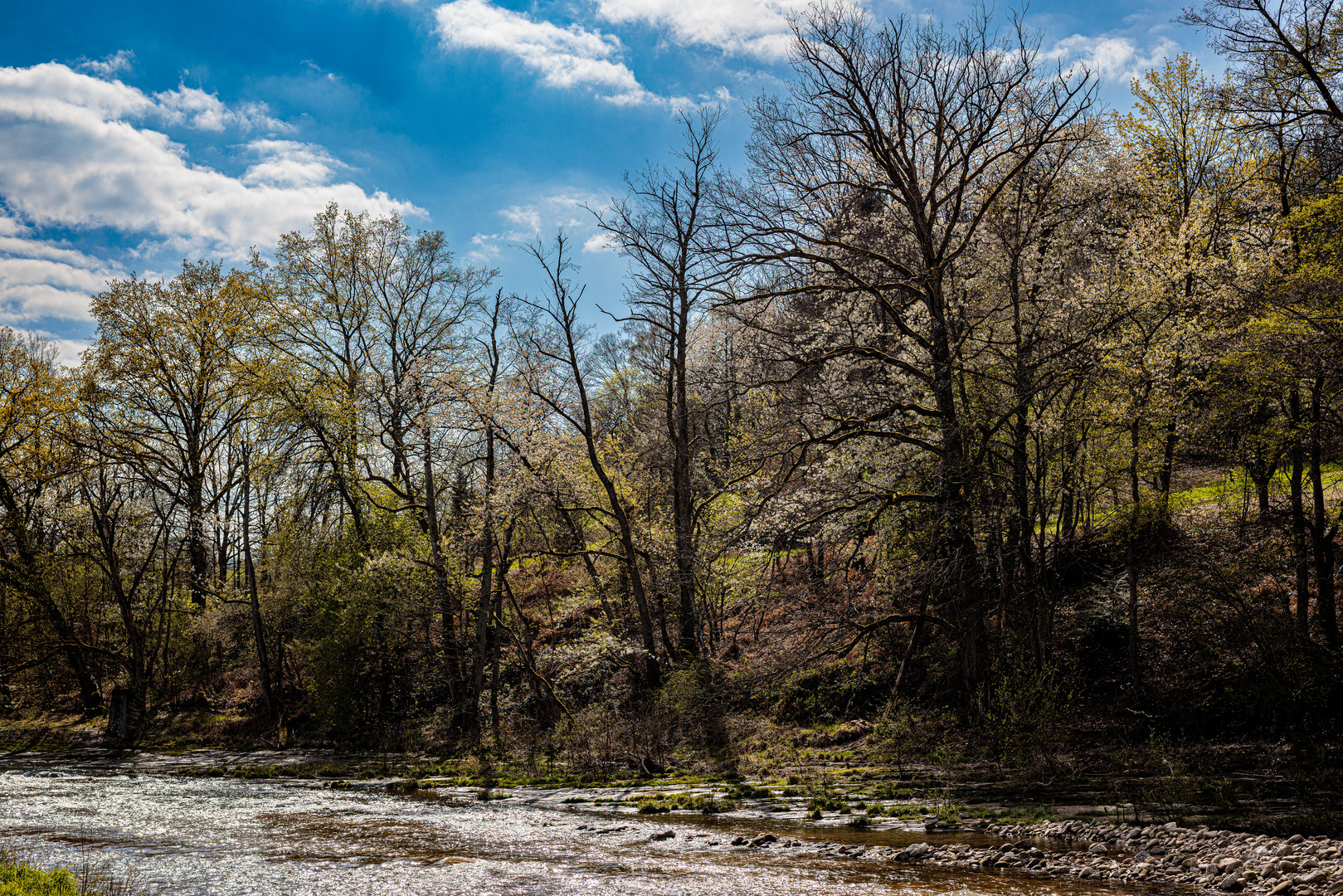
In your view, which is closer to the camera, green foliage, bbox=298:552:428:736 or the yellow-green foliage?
the yellow-green foliage

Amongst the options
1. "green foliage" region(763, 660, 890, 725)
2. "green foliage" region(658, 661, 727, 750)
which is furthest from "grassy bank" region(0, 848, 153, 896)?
"green foliage" region(763, 660, 890, 725)

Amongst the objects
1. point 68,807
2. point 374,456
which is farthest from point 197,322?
point 68,807

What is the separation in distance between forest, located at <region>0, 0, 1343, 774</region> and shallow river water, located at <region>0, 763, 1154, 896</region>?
3768 millimetres

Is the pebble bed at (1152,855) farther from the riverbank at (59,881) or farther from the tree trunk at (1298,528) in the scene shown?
the riverbank at (59,881)

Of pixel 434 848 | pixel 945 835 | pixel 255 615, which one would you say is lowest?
pixel 434 848

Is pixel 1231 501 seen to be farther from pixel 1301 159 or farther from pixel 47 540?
pixel 47 540

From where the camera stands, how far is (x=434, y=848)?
34.1 feet

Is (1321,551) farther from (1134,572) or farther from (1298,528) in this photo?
(1134,572)

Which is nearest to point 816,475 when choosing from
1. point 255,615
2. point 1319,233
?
point 1319,233

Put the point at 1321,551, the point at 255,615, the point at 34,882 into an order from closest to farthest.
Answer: the point at 34,882 < the point at 1321,551 < the point at 255,615

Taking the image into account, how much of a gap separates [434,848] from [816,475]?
28.3 feet

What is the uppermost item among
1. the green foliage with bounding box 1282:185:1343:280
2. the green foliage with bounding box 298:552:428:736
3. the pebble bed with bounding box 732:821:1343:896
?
the green foliage with bounding box 1282:185:1343:280

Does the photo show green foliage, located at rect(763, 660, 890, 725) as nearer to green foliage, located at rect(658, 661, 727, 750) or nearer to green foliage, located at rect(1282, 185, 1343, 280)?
green foliage, located at rect(658, 661, 727, 750)

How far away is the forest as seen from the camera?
1266 cm
